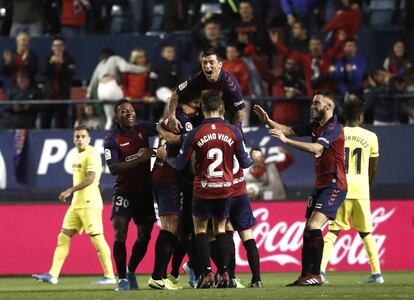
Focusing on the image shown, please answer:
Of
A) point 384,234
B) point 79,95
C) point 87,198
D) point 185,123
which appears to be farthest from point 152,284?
point 79,95

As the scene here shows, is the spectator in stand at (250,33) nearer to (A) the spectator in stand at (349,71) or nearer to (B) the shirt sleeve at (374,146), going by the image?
(A) the spectator in stand at (349,71)

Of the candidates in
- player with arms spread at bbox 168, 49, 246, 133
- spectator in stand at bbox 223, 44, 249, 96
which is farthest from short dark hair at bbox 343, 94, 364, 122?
spectator in stand at bbox 223, 44, 249, 96

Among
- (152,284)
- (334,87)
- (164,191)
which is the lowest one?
(152,284)

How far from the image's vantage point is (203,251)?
44.3ft

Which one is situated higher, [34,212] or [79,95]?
[79,95]

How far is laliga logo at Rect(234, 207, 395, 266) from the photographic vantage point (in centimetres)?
1964

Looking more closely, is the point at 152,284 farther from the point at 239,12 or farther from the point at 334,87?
the point at 239,12

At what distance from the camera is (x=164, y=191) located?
46.7 ft

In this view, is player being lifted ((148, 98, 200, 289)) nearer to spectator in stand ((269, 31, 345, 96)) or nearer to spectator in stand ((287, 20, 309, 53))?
spectator in stand ((269, 31, 345, 96))

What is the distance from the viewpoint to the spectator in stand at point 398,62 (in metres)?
21.1

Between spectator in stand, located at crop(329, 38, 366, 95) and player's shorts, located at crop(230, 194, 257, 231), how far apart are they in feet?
24.1

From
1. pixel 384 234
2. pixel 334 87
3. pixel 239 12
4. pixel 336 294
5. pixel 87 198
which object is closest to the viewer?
pixel 336 294

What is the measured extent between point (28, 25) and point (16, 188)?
3.64m

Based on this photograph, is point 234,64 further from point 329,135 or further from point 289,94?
point 329,135
